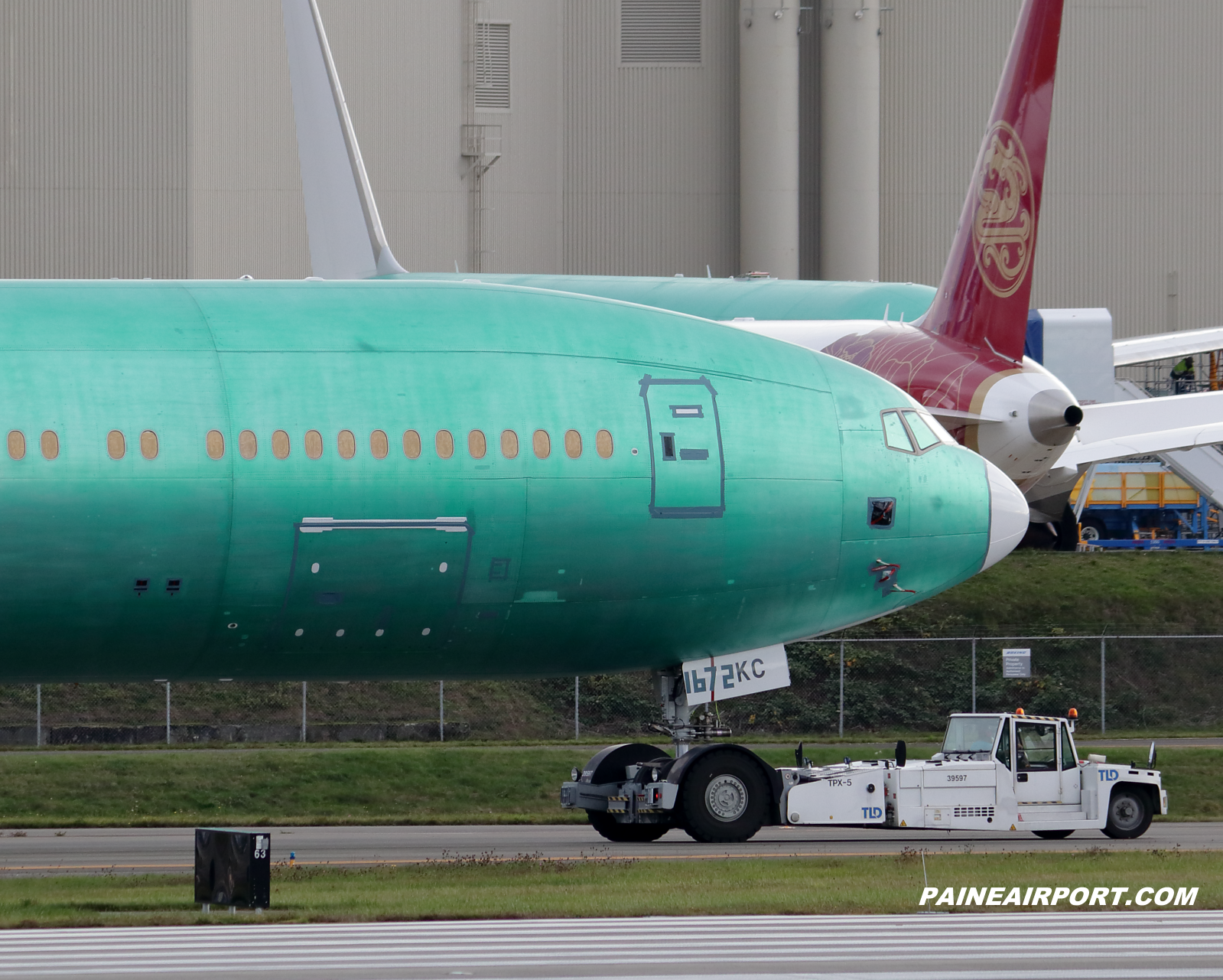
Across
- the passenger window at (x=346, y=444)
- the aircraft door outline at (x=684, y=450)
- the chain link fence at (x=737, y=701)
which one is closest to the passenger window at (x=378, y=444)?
the passenger window at (x=346, y=444)

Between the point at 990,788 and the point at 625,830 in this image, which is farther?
the point at 625,830

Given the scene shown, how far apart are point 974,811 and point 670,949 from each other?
11.2 metres

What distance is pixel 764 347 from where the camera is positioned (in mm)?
23828

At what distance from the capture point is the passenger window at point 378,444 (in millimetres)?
21016

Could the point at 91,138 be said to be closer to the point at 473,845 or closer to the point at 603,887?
the point at 473,845

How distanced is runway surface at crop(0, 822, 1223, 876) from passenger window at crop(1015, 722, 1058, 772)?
0.99 meters

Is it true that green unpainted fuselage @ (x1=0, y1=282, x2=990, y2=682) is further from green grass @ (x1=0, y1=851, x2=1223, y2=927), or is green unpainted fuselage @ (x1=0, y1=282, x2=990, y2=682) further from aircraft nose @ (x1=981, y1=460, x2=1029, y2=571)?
green grass @ (x1=0, y1=851, x2=1223, y2=927)

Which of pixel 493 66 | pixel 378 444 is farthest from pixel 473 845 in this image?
pixel 493 66

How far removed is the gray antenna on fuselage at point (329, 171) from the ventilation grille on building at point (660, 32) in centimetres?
1862

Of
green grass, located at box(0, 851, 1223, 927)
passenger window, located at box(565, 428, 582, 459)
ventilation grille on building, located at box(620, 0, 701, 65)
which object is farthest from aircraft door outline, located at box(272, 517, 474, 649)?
ventilation grille on building, located at box(620, 0, 701, 65)

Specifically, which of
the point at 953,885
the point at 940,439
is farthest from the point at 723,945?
the point at 940,439

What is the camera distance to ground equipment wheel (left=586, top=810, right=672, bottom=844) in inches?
924

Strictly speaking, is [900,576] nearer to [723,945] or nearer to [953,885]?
[953,885]

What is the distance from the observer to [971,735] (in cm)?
2427
